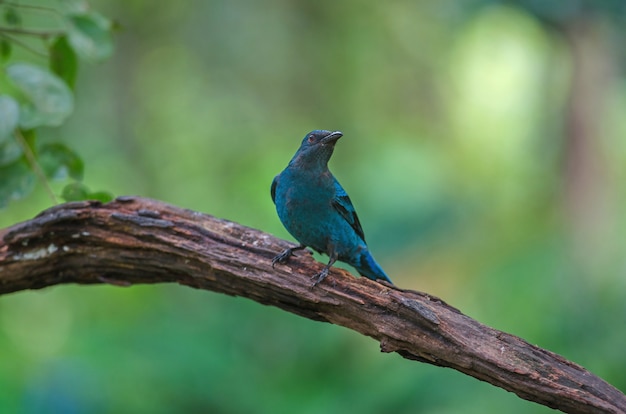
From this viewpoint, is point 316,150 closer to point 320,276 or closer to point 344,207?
point 344,207

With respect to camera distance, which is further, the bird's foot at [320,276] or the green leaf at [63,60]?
the green leaf at [63,60]

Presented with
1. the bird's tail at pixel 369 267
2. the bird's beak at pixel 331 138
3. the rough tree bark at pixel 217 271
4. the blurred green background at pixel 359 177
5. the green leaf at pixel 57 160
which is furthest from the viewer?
the blurred green background at pixel 359 177

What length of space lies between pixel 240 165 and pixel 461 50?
3725 mm

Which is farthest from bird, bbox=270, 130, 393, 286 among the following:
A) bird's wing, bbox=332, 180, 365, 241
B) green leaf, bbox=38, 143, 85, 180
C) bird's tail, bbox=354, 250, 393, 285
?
green leaf, bbox=38, 143, 85, 180

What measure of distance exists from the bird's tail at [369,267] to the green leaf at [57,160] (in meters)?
1.47

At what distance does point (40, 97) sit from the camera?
3107 mm

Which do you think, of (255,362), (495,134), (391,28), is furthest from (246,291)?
(391,28)

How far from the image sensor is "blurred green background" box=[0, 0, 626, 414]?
19.5 feet

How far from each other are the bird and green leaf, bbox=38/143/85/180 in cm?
98

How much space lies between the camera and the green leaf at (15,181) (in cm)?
322

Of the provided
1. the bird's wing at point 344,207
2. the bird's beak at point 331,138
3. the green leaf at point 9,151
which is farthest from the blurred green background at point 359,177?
the green leaf at point 9,151

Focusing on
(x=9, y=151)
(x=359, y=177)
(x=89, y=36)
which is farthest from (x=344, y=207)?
(x=359, y=177)

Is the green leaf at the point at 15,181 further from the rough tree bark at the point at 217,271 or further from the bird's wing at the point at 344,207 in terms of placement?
the bird's wing at the point at 344,207

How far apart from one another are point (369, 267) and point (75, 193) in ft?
5.02
